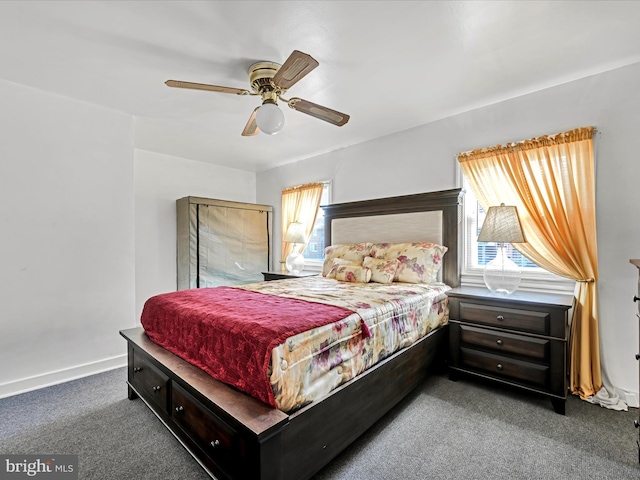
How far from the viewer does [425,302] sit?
2414 mm

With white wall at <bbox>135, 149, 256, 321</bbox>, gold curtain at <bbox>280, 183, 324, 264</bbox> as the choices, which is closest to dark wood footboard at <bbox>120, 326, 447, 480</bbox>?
white wall at <bbox>135, 149, 256, 321</bbox>

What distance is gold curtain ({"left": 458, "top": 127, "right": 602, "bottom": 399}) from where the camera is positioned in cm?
231

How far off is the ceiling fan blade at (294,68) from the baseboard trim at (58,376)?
304 cm

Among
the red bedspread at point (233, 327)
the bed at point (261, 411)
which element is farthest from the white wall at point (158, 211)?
the red bedspread at point (233, 327)

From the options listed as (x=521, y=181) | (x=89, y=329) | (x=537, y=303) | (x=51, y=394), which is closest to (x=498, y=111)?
(x=521, y=181)

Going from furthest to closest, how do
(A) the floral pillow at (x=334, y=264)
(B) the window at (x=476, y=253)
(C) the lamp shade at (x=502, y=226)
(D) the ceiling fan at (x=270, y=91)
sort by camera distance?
(A) the floral pillow at (x=334, y=264) → (B) the window at (x=476, y=253) → (C) the lamp shade at (x=502, y=226) → (D) the ceiling fan at (x=270, y=91)

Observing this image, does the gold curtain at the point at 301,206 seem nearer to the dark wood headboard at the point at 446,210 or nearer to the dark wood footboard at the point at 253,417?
the dark wood headboard at the point at 446,210

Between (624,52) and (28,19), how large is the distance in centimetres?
392

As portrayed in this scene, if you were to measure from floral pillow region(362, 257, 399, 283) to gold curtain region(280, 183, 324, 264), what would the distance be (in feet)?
5.30

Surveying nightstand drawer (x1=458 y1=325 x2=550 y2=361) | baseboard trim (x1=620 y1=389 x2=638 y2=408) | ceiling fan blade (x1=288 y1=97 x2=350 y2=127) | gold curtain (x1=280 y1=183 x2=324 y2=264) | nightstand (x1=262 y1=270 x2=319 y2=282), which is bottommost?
baseboard trim (x1=620 y1=389 x2=638 y2=408)

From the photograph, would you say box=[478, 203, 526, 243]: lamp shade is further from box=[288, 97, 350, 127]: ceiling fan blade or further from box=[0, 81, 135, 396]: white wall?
box=[0, 81, 135, 396]: white wall

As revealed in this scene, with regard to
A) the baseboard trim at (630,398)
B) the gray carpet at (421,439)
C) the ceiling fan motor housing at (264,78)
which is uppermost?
the ceiling fan motor housing at (264,78)

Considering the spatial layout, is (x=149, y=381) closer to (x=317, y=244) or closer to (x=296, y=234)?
(x=296, y=234)

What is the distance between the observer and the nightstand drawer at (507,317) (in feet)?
7.14
